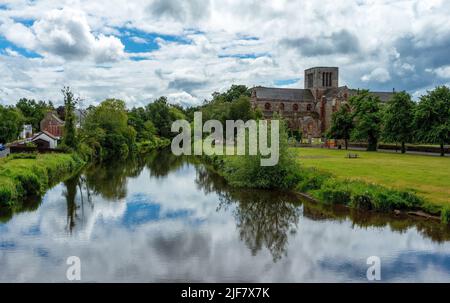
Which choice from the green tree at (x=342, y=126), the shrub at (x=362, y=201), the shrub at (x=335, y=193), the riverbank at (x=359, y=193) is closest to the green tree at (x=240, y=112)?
the green tree at (x=342, y=126)

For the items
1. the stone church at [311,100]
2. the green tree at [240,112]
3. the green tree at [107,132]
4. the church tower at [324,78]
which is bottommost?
the green tree at [107,132]

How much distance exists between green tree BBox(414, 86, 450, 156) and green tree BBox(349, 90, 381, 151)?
9.20m

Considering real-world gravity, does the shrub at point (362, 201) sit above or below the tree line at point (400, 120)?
below

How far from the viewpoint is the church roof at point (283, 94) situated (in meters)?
107

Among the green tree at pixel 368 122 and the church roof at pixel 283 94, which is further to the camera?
the church roof at pixel 283 94

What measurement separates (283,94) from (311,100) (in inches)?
294

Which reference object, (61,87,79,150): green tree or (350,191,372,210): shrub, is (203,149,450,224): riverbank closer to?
(350,191,372,210): shrub

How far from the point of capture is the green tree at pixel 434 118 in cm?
4872

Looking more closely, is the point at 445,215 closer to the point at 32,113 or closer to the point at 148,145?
the point at 148,145

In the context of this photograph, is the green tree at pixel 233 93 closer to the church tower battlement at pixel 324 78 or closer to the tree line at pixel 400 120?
the church tower battlement at pixel 324 78

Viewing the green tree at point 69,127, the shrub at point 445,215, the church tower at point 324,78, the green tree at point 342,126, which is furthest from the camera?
the church tower at point 324,78

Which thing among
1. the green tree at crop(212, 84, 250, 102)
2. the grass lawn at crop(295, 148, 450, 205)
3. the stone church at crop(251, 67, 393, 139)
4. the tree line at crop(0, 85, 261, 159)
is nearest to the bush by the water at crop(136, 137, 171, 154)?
the tree line at crop(0, 85, 261, 159)

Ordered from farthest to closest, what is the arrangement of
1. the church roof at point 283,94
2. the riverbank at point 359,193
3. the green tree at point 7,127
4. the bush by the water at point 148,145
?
1. the church roof at point 283,94
2. the bush by the water at point 148,145
3. the green tree at point 7,127
4. the riverbank at point 359,193

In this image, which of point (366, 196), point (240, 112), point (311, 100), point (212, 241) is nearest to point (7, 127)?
point (240, 112)
